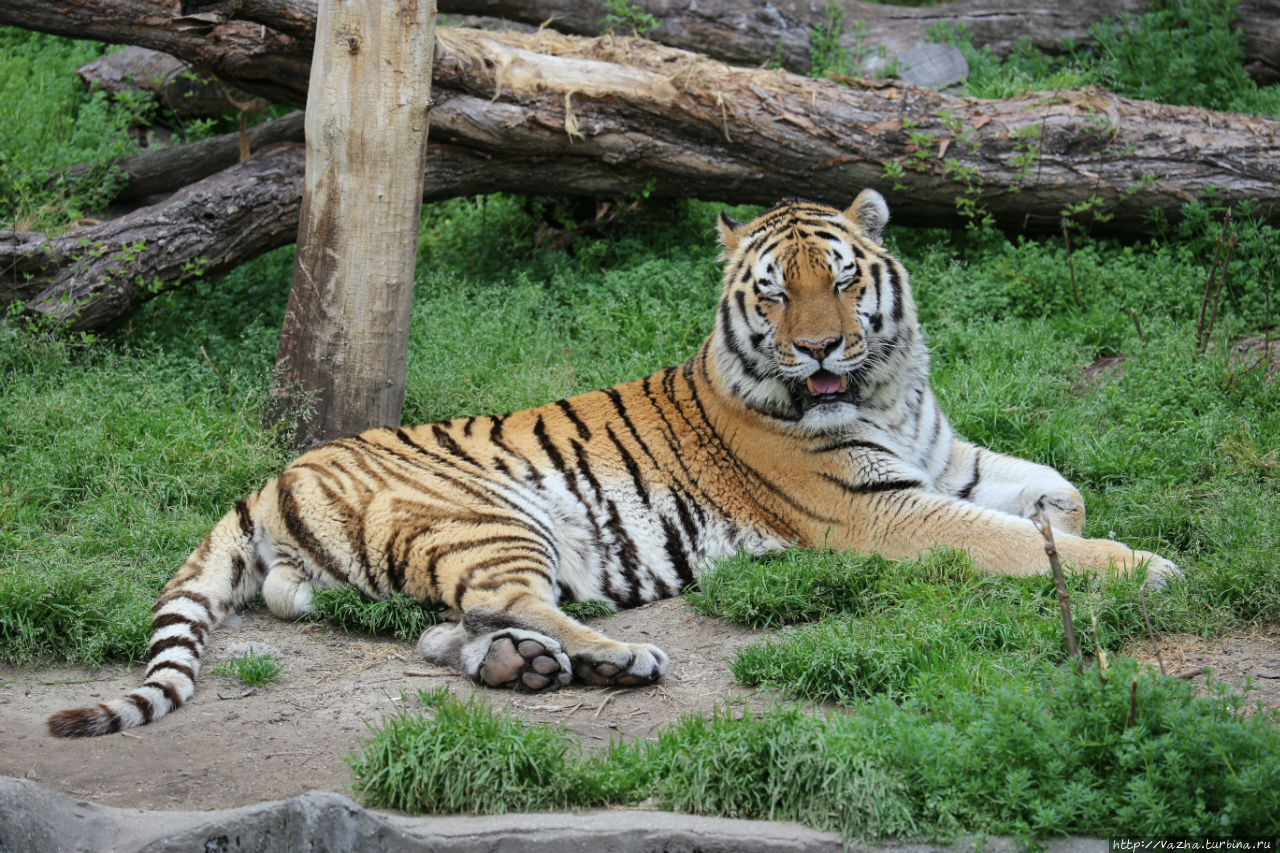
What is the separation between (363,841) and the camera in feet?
9.87

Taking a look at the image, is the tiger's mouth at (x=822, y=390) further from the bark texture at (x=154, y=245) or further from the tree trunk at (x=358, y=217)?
the bark texture at (x=154, y=245)

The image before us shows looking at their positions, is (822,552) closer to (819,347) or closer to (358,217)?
(819,347)

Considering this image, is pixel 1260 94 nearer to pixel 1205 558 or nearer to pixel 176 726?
pixel 1205 558

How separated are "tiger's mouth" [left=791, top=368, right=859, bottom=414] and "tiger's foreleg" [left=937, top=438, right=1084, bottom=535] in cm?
75

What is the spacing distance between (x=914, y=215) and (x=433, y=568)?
468cm

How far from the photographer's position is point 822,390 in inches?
205

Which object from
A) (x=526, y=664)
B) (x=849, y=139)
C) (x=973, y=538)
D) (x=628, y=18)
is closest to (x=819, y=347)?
(x=973, y=538)

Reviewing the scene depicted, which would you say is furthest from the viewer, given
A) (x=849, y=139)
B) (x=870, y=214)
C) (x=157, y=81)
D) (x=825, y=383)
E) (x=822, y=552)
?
(x=157, y=81)

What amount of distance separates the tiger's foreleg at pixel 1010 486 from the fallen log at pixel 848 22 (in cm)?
498

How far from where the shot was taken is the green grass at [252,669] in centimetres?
436

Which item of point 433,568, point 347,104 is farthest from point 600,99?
point 433,568

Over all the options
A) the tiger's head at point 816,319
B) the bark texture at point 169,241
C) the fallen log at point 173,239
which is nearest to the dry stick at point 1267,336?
the tiger's head at point 816,319

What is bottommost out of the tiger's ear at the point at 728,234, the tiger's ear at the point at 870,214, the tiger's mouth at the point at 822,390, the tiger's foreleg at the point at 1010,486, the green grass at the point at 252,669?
the green grass at the point at 252,669

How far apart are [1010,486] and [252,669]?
3.45 metres
